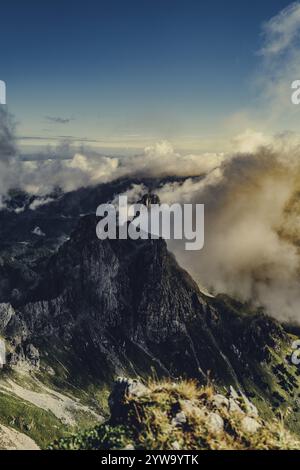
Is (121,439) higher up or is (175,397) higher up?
(175,397)

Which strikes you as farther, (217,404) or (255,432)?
(217,404)

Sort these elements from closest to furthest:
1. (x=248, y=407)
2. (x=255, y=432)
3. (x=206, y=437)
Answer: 1. (x=206, y=437)
2. (x=255, y=432)
3. (x=248, y=407)

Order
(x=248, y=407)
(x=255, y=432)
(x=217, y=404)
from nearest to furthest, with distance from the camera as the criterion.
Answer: (x=255, y=432) < (x=217, y=404) < (x=248, y=407)
